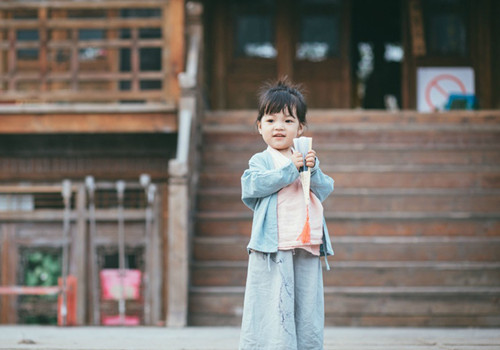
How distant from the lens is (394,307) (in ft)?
21.2

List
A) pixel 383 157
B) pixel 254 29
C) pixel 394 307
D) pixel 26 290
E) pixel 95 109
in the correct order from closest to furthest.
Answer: pixel 394 307 < pixel 26 290 < pixel 383 157 < pixel 95 109 < pixel 254 29

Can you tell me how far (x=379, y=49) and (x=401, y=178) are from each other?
29.5 feet

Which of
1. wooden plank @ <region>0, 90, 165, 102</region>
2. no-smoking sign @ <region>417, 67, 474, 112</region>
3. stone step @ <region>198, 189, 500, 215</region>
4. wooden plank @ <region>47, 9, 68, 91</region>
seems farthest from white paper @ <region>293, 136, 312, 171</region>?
no-smoking sign @ <region>417, 67, 474, 112</region>

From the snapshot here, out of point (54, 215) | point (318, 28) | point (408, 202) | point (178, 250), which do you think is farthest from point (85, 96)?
point (318, 28)

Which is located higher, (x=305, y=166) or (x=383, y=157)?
(x=383, y=157)

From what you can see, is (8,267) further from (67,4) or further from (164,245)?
(67,4)

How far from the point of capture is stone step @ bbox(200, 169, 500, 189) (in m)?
7.77

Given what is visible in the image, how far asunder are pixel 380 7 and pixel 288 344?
12602mm

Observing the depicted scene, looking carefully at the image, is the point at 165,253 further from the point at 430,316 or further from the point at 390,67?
the point at 390,67

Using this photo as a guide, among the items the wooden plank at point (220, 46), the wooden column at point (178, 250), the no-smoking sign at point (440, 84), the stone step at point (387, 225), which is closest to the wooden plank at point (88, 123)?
the stone step at point (387, 225)

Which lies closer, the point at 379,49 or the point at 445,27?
the point at 445,27

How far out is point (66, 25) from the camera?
8.62 meters

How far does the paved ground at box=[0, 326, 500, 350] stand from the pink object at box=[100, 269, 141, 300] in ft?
7.55

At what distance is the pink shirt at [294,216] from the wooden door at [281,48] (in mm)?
7831
